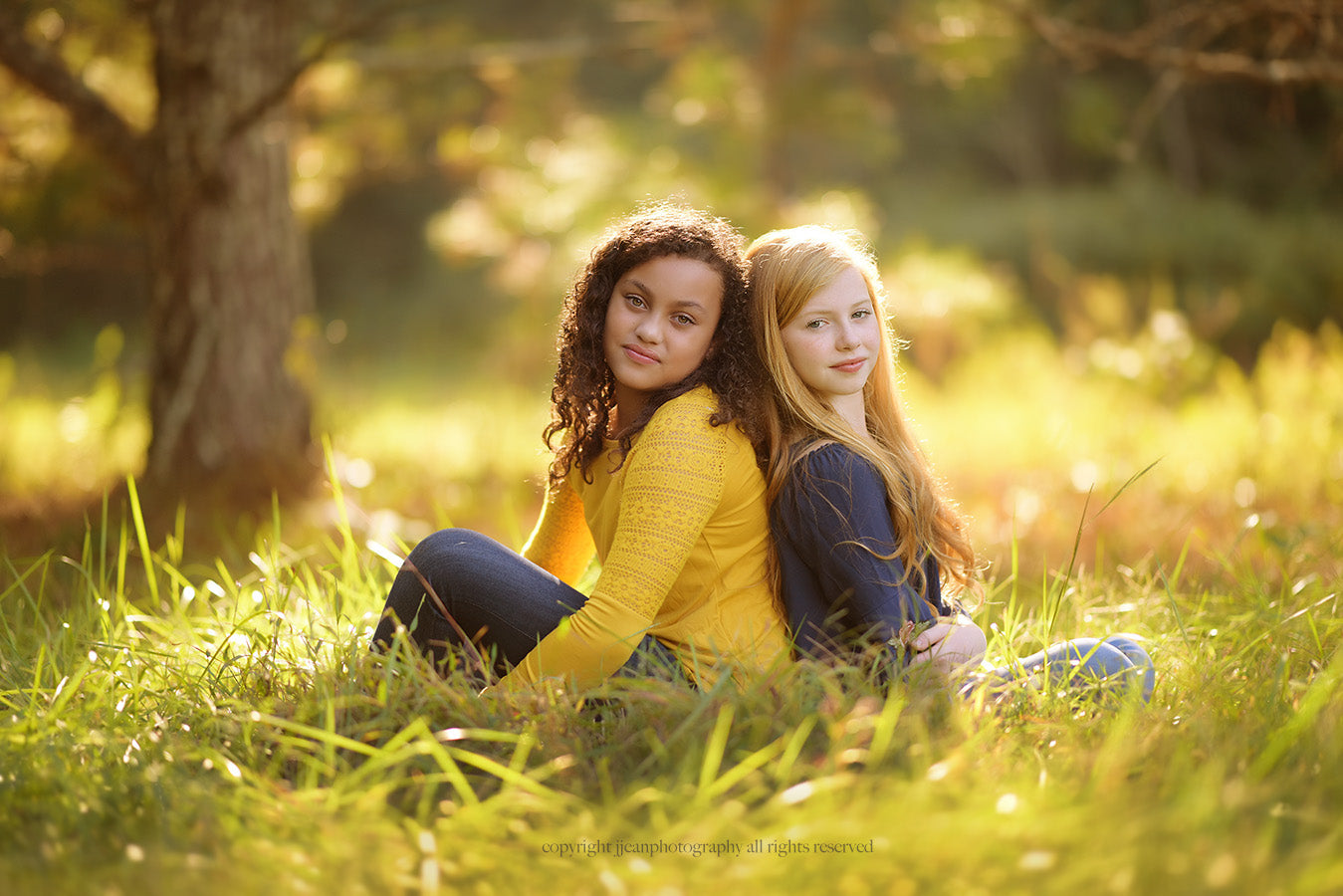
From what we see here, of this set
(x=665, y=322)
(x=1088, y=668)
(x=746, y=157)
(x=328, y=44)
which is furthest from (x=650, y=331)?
(x=746, y=157)

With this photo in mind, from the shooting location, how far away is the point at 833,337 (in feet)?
6.31

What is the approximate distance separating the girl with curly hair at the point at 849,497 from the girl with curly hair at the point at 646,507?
0.19 feet

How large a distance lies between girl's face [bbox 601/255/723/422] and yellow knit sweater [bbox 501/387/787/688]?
0.08 metres

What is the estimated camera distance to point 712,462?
1.78 m

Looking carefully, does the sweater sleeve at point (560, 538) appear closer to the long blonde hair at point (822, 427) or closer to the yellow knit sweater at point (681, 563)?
the yellow knit sweater at point (681, 563)

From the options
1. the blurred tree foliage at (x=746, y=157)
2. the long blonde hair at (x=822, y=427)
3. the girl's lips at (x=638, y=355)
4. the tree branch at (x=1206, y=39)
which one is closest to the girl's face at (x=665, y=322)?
the girl's lips at (x=638, y=355)

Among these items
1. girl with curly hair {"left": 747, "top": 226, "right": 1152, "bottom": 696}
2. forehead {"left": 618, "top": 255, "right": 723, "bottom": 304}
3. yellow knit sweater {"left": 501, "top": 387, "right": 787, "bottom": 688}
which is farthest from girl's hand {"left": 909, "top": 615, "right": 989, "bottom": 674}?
forehead {"left": 618, "top": 255, "right": 723, "bottom": 304}

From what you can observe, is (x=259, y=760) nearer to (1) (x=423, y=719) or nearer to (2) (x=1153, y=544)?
(1) (x=423, y=719)

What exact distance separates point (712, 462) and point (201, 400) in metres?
2.54

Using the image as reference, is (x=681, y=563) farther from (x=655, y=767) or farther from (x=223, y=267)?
(x=223, y=267)

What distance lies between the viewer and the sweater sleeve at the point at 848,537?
1.77 metres

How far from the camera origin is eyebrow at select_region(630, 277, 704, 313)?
1896mm

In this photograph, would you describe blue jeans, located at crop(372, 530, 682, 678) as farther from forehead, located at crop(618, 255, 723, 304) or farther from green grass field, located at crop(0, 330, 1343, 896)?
forehead, located at crop(618, 255, 723, 304)

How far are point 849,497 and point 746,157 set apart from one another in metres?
4.82
